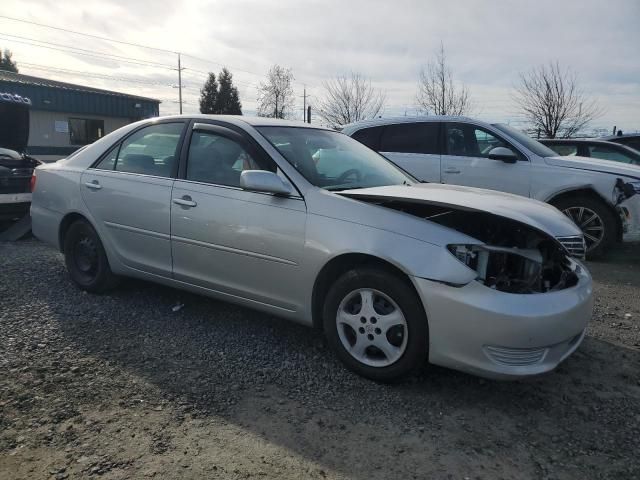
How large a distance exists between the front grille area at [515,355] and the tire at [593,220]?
13.2 feet

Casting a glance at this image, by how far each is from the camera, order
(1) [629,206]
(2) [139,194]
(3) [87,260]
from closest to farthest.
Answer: (2) [139,194], (3) [87,260], (1) [629,206]

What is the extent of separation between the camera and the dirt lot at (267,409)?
2.33 m

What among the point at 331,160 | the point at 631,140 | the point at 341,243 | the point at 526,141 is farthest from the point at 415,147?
the point at 631,140

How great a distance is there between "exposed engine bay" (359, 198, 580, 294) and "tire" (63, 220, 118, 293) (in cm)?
263

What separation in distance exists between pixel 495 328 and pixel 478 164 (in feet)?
14.7

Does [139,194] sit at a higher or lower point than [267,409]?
higher

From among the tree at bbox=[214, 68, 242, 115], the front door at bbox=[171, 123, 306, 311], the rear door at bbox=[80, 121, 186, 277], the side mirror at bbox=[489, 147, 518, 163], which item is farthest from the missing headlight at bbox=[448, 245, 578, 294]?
the tree at bbox=[214, 68, 242, 115]

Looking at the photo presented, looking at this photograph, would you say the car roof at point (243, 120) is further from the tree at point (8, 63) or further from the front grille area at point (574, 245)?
the tree at point (8, 63)

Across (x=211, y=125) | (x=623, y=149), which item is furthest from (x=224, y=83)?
(x=211, y=125)

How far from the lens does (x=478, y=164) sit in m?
6.72

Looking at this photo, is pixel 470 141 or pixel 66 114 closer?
pixel 470 141

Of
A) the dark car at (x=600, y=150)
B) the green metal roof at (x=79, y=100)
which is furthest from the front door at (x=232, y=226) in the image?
the green metal roof at (x=79, y=100)

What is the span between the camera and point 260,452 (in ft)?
7.91

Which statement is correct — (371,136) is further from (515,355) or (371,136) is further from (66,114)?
(66,114)
